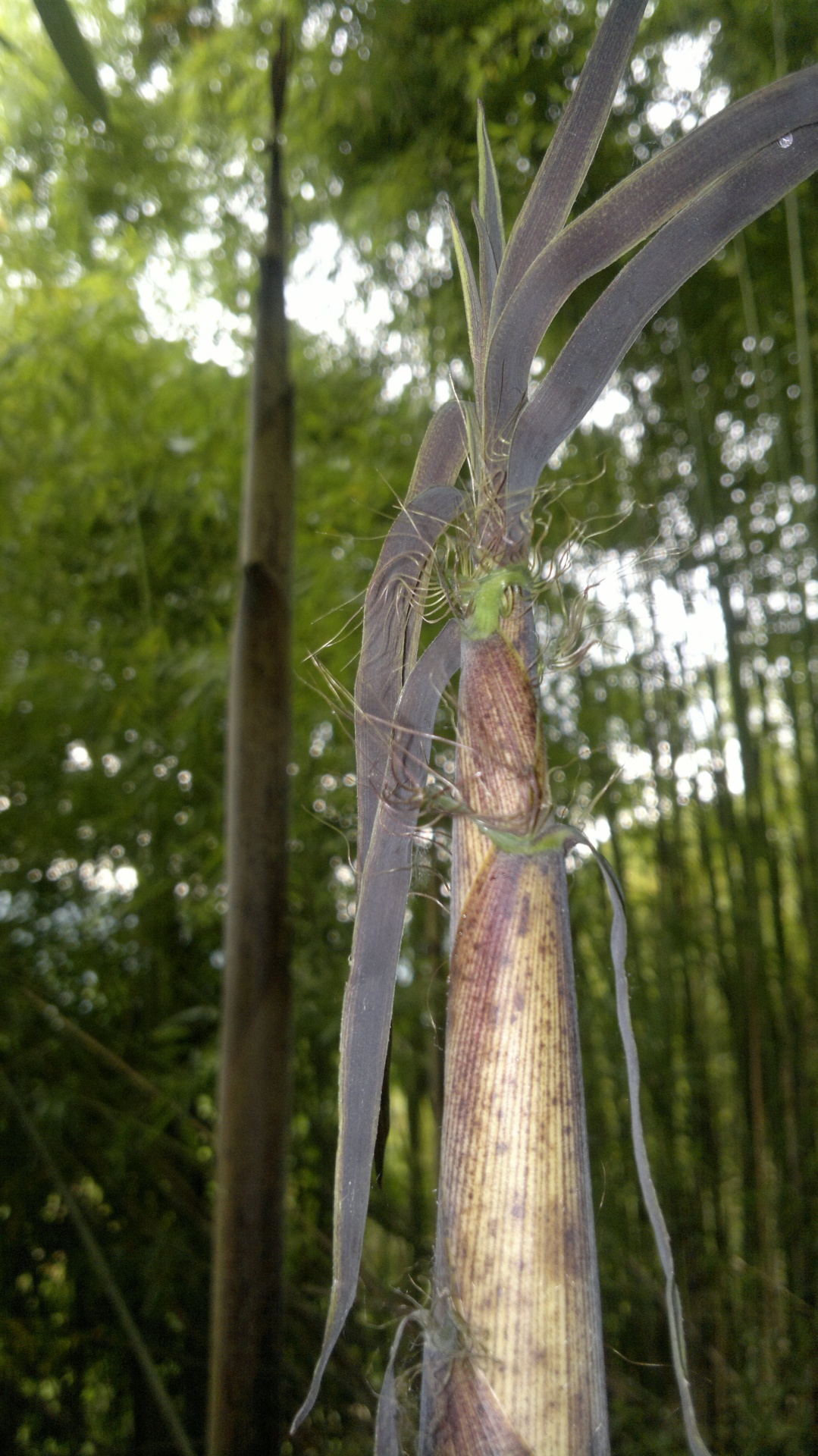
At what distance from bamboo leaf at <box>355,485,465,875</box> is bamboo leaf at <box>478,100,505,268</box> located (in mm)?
98

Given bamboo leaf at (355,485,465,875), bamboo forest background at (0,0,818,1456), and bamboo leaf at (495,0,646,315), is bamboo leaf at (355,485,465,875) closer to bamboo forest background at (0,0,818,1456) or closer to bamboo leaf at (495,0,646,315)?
bamboo leaf at (495,0,646,315)

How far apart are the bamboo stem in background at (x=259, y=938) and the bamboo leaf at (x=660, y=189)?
1.66 feet

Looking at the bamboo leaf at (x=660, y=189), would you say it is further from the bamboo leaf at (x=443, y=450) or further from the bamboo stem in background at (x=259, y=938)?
the bamboo stem in background at (x=259, y=938)

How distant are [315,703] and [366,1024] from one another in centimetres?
95

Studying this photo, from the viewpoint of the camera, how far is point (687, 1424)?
0.25 m

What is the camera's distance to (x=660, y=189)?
0.29 metres

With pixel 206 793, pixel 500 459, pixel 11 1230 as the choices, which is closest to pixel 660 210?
pixel 500 459

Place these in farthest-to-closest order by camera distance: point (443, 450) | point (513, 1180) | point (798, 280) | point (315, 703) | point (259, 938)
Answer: point (315, 703), point (798, 280), point (259, 938), point (443, 450), point (513, 1180)

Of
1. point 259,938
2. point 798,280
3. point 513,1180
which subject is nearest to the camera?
point 513,1180

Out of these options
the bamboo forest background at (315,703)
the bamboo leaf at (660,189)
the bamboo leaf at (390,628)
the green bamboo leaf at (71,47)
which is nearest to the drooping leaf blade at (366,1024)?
A: the bamboo leaf at (390,628)

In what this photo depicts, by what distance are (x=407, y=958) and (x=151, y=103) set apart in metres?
1.46

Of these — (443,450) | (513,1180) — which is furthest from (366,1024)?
(443,450)

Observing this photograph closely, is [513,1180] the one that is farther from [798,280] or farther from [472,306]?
[798,280]

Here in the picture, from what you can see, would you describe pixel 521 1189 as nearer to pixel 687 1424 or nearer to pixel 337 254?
pixel 687 1424
